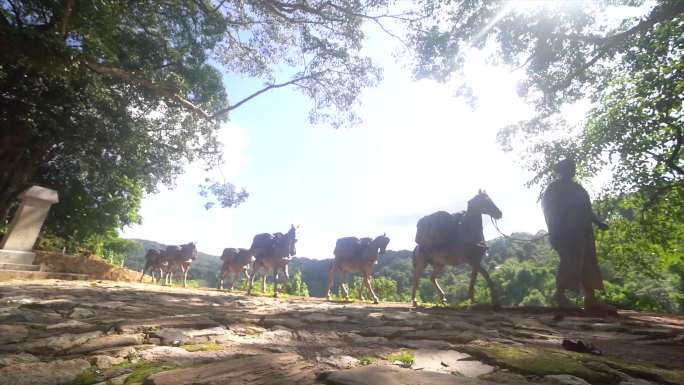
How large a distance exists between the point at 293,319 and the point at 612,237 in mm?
14447

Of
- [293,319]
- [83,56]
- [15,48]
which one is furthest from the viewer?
[83,56]

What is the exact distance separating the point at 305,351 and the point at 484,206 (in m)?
6.72

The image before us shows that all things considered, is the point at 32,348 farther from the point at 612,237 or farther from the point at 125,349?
the point at 612,237

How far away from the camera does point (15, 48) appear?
649 centimetres

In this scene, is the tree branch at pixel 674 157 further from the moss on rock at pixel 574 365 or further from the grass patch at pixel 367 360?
the grass patch at pixel 367 360

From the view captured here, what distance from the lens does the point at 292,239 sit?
12539mm

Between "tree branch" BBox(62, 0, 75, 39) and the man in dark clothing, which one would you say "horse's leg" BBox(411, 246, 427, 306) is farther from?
"tree branch" BBox(62, 0, 75, 39)

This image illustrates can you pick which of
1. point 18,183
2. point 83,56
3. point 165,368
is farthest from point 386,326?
point 18,183

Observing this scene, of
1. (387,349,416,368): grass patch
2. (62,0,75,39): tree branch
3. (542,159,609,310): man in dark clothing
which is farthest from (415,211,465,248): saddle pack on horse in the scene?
(62,0,75,39): tree branch

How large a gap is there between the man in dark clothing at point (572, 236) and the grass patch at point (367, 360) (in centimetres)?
500

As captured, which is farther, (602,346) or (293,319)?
(293,319)

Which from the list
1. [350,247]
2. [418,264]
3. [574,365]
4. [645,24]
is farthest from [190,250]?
[645,24]

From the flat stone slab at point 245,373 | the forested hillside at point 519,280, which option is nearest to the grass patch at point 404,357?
Answer: the flat stone slab at point 245,373

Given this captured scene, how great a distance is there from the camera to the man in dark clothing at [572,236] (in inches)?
227
